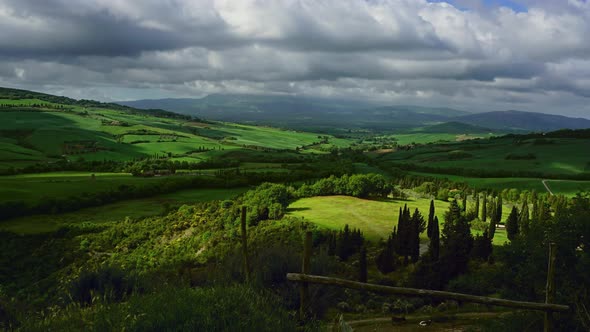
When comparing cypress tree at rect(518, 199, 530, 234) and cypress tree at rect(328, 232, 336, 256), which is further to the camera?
cypress tree at rect(518, 199, 530, 234)

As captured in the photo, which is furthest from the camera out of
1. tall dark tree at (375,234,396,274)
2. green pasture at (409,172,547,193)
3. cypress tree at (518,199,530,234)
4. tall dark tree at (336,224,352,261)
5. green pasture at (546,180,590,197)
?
green pasture at (409,172,547,193)

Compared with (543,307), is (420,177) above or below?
below

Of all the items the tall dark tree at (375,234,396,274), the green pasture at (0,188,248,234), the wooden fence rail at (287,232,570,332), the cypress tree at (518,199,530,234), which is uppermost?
the wooden fence rail at (287,232,570,332)

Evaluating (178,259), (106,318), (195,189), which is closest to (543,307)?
(106,318)

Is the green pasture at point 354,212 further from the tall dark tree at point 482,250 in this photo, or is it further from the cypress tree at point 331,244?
the tall dark tree at point 482,250

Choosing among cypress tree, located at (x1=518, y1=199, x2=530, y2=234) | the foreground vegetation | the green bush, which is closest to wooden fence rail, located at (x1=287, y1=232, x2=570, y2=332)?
the foreground vegetation

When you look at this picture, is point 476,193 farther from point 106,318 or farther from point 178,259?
point 106,318

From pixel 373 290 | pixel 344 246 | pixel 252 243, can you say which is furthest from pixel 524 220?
pixel 373 290

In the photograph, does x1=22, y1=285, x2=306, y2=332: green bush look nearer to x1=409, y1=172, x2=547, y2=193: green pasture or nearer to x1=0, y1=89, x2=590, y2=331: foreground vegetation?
x1=0, y1=89, x2=590, y2=331: foreground vegetation
